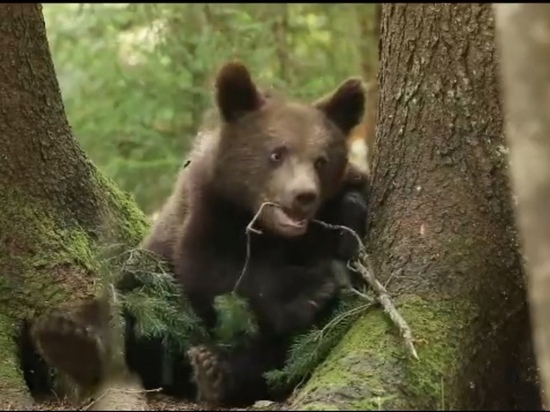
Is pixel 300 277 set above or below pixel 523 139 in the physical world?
below

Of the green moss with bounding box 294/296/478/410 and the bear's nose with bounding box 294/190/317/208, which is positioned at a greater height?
the bear's nose with bounding box 294/190/317/208

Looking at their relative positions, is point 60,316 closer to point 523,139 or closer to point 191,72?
point 523,139

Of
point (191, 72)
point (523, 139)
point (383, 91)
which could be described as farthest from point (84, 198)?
point (191, 72)

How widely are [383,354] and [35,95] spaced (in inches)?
107

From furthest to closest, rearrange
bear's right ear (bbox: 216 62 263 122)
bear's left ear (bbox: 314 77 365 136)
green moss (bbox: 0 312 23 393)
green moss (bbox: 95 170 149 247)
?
green moss (bbox: 95 170 149 247)
bear's left ear (bbox: 314 77 365 136)
bear's right ear (bbox: 216 62 263 122)
green moss (bbox: 0 312 23 393)

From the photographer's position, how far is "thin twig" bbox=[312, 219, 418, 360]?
4480 millimetres

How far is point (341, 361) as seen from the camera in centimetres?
→ 451

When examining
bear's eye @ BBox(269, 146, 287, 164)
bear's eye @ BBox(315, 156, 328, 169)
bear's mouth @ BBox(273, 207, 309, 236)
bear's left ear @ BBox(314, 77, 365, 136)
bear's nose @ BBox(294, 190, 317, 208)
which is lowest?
bear's mouth @ BBox(273, 207, 309, 236)

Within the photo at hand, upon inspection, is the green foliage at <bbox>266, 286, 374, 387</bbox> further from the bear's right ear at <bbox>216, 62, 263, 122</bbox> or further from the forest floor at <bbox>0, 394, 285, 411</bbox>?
the bear's right ear at <bbox>216, 62, 263, 122</bbox>

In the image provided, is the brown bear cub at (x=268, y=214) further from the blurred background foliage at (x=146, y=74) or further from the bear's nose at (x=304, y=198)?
the blurred background foliage at (x=146, y=74)

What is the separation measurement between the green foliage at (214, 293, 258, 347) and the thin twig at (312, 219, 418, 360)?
59 cm

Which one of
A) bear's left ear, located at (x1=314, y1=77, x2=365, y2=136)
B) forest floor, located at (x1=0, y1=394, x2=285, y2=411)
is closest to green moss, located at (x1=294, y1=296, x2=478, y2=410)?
forest floor, located at (x1=0, y1=394, x2=285, y2=411)

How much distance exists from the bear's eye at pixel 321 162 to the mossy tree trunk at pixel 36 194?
143 centimetres

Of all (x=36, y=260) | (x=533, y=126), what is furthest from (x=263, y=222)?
(x=533, y=126)
